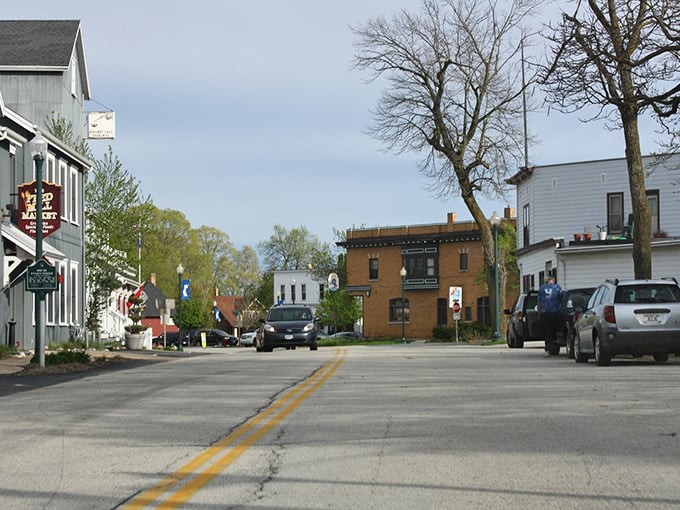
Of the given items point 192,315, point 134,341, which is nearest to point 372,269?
point 192,315

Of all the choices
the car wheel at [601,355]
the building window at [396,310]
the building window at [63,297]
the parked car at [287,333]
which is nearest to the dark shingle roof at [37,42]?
the building window at [63,297]

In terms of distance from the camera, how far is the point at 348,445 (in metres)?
9.45

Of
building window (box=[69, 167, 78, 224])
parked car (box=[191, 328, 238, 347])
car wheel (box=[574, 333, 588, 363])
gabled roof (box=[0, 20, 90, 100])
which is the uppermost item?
gabled roof (box=[0, 20, 90, 100])

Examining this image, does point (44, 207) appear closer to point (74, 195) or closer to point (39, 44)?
point (74, 195)

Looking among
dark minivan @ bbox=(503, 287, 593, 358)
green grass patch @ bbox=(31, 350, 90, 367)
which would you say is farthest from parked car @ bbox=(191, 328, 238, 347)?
green grass patch @ bbox=(31, 350, 90, 367)

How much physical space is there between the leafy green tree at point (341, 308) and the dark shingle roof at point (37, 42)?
55.0 m

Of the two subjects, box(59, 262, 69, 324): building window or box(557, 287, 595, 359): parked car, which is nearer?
box(557, 287, 595, 359): parked car

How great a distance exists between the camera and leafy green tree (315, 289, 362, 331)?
310ft

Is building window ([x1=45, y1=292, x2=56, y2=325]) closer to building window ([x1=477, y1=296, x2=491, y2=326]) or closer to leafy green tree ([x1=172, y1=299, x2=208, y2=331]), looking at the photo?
building window ([x1=477, y1=296, x2=491, y2=326])

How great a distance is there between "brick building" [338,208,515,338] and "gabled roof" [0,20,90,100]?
40.8 metres

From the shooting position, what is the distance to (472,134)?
157ft

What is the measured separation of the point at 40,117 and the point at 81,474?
34889 mm

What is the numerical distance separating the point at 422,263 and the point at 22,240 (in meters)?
55.1

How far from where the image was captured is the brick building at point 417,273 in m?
79.4
